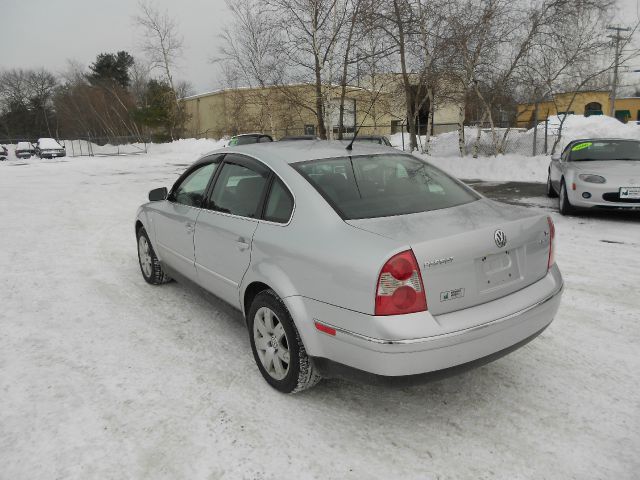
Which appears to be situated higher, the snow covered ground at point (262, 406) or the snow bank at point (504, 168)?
the snow bank at point (504, 168)

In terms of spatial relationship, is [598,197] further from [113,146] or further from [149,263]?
[113,146]

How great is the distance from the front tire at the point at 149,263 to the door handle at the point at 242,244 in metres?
2.05

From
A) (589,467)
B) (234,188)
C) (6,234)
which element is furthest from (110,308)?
(6,234)

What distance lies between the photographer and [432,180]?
349 cm

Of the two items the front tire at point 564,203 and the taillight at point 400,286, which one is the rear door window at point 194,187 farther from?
the front tire at point 564,203

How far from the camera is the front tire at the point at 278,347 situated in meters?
2.86

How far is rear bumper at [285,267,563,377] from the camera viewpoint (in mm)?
2361

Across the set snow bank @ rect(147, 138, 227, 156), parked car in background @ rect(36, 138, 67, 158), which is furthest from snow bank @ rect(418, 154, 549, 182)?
parked car in background @ rect(36, 138, 67, 158)

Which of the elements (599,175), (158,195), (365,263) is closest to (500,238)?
(365,263)

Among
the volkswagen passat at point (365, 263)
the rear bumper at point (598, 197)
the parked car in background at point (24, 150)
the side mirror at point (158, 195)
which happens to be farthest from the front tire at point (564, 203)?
Result: the parked car in background at point (24, 150)

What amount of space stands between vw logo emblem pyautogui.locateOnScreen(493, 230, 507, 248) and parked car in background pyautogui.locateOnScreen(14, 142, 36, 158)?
43.6 m

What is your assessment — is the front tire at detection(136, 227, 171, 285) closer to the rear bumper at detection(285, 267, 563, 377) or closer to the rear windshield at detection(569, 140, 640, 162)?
the rear bumper at detection(285, 267, 563, 377)

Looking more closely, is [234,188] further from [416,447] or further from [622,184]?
[622,184]

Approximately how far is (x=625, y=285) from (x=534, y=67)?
13012mm
